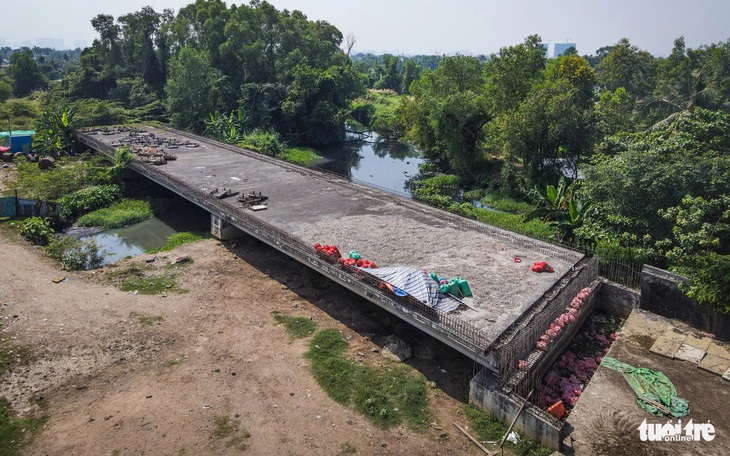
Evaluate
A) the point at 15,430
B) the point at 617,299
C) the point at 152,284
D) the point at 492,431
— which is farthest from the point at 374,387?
the point at 152,284

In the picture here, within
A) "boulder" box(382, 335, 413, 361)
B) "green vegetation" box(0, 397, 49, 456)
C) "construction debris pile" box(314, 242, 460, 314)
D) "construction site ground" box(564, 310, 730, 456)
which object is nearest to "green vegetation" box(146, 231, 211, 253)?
"construction debris pile" box(314, 242, 460, 314)

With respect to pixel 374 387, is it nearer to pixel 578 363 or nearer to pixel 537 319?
pixel 537 319

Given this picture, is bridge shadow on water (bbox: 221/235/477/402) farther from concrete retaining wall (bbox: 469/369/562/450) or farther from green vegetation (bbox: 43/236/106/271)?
green vegetation (bbox: 43/236/106/271)

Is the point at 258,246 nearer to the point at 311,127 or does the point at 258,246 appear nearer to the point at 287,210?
the point at 287,210

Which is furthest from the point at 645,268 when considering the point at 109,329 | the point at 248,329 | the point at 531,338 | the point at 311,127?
the point at 311,127

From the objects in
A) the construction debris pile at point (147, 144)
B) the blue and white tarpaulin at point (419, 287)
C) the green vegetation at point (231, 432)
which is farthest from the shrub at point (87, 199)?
the blue and white tarpaulin at point (419, 287)

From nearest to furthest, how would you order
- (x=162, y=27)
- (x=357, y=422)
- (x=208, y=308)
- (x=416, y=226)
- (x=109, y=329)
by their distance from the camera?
(x=357, y=422) → (x=109, y=329) → (x=208, y=308) → (x=416, y=226) → (x=162, y=27)

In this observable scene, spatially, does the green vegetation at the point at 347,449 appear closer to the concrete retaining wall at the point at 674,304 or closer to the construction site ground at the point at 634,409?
the construction site ground at the point at 634,409

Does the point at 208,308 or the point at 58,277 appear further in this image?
the point at 58,277
